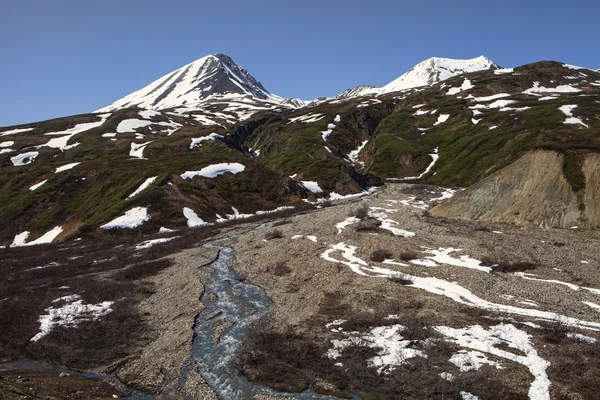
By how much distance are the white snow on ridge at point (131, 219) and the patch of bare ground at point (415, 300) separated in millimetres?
27599

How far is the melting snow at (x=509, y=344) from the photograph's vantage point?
881 inches

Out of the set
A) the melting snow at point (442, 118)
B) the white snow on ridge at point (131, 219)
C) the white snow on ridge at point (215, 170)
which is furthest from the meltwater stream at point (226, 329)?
the melting snow at point (442, 118)

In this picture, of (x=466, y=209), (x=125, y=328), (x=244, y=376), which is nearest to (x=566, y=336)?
(x=244, y=376)

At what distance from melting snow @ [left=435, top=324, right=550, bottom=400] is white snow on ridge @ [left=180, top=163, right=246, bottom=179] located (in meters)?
78.7

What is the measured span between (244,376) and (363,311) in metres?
12.3

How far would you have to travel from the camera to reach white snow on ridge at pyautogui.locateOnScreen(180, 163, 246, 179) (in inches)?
3861

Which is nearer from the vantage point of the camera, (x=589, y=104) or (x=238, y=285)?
(x=238, y=285)

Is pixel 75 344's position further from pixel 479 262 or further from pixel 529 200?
pixel 529 200

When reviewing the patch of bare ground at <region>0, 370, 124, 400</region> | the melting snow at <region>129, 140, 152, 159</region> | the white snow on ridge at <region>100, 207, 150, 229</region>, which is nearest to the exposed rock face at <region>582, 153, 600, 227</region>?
the patch of bare ground at <region>0, 370, 124, 400</region>

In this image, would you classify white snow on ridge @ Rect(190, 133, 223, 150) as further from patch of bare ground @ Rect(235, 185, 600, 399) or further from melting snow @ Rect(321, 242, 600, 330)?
melting snow @ Rect(321, 242, 600, 330)

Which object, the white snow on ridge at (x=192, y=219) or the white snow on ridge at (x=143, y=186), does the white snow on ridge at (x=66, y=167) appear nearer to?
the white snow on ridge at (x=143, y=186)

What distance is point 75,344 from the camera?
30625 mm

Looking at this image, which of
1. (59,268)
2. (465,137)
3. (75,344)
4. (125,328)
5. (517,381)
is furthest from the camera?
(465,137)

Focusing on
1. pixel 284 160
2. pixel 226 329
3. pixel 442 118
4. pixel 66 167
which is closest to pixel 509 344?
pixel 226 329
